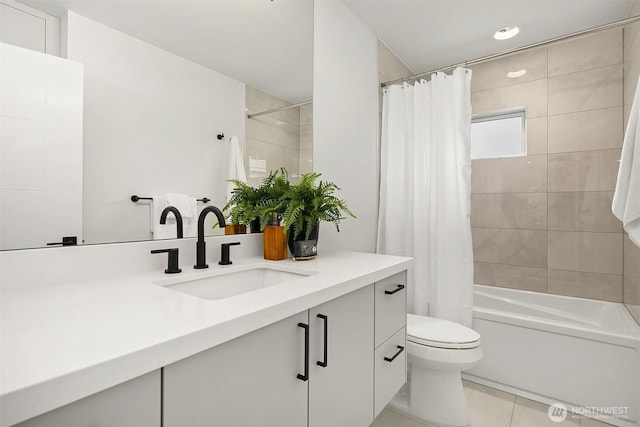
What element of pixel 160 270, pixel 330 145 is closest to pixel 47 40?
pixel 160 270

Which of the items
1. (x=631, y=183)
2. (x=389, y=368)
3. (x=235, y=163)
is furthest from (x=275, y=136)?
(x=631, y=183)

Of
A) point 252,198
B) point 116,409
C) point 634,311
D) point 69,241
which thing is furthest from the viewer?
point 634,311

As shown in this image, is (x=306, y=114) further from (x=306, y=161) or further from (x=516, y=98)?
(x=516, y=98)

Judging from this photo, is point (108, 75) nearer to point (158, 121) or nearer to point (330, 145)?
point (158, 121)

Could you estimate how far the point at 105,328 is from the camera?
1.98 feet

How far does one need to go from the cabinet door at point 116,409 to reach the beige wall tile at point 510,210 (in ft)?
9.48

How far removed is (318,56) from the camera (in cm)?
191

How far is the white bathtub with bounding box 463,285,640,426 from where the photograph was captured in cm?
171

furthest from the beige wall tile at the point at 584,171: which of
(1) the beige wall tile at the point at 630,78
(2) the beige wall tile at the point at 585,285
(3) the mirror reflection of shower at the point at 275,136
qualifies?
(3) the mirror reflection of shower at the point at 275,136

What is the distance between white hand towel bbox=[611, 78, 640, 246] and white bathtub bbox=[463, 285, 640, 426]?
2.22 ft

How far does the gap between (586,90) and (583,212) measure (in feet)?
2.97

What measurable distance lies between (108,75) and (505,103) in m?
2.86

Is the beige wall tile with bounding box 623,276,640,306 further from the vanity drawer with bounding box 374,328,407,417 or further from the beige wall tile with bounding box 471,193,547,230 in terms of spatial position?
the vanity drawer with bounding box 374,328,407,417

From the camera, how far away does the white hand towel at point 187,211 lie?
4.03ft
